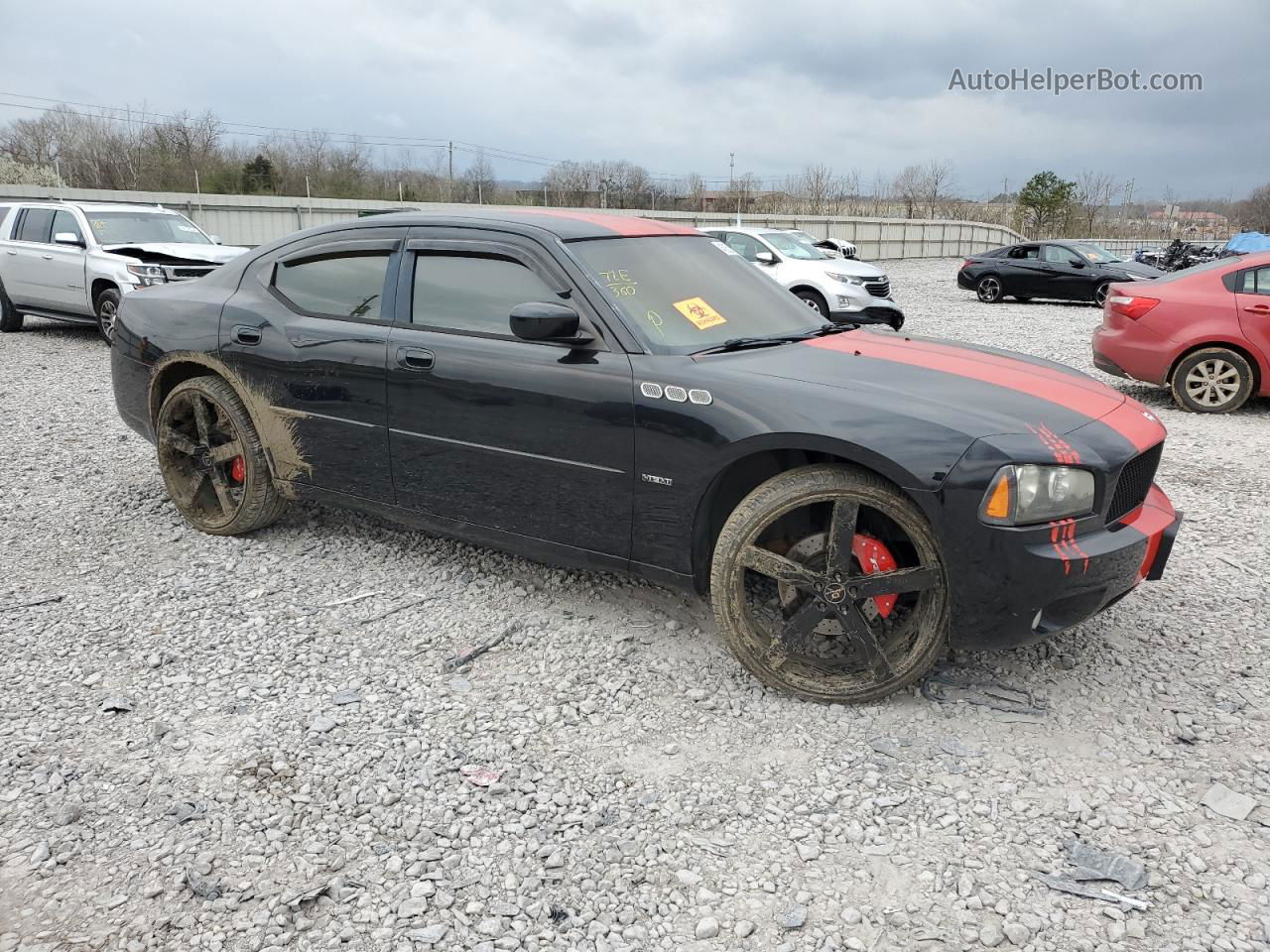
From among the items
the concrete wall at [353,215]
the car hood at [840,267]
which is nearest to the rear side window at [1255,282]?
the car hood at [840,267]

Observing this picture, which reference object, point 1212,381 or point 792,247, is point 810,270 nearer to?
point 792,247

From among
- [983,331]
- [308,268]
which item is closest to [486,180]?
[983,331]

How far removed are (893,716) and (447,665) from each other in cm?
166

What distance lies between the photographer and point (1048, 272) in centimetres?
2045

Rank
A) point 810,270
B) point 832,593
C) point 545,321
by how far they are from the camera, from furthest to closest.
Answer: point 810,270, point 545,321, point 832,593

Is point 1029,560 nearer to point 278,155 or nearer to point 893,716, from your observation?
point 893,716

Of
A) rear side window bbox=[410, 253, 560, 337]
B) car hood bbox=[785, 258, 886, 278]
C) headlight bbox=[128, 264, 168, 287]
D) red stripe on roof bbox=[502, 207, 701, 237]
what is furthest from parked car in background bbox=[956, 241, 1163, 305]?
rear side window bbox=[410, 253, 560, 337]

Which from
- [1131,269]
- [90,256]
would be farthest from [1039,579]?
[1131,269]

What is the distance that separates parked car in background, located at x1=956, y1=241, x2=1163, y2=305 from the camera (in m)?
20.1

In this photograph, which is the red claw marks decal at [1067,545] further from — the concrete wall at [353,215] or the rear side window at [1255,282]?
the concrete wall at [353,215]

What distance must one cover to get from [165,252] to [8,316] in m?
3.41

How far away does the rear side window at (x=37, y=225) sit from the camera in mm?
11883

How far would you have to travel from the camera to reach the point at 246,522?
15.6 ft

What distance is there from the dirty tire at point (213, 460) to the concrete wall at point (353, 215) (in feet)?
28.3
